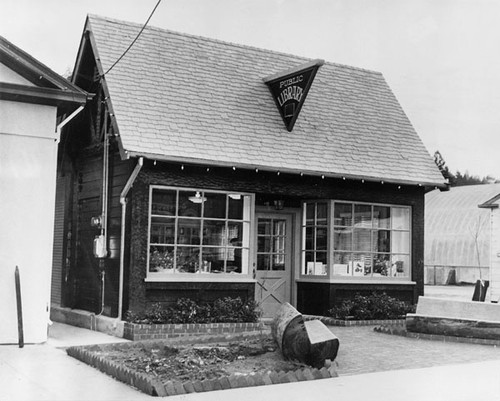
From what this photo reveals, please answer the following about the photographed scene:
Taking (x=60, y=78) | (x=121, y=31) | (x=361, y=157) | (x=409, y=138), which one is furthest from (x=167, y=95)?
(x=409, y=138)

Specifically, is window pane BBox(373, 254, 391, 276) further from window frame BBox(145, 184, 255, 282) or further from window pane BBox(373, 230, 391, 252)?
window frame BBox(145, 184, 255, 282)

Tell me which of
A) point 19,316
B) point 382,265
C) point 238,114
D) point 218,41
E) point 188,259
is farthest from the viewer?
point 218,41

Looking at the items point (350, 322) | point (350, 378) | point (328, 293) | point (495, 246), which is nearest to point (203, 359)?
point (350, 378)

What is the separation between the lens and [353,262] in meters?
15.9

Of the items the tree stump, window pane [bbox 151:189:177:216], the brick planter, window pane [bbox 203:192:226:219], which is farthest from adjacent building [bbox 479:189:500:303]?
the tree stump

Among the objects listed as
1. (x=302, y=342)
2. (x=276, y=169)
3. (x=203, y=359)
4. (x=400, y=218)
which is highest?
(x=276, y=169)

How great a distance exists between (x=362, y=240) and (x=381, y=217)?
2.47ft

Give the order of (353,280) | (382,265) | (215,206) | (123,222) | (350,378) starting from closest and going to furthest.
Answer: (350,378)
(123,222)
(215,206)
(353,280)
(382,265)

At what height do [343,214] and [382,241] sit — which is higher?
[343,214]

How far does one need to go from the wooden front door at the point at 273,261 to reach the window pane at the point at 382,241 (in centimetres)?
190

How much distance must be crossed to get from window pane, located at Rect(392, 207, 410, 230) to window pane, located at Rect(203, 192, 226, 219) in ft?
14.5

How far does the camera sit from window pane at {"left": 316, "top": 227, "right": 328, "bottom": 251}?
15.6 meters

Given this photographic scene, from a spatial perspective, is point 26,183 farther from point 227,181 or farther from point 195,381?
point 195,381

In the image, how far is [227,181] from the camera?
46.1 ft
